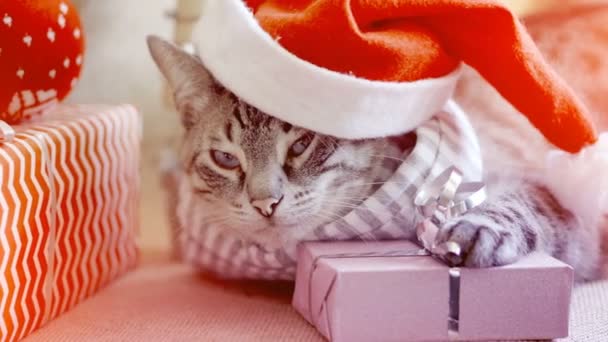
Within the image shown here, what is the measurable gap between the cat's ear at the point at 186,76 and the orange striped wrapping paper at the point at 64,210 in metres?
0.14

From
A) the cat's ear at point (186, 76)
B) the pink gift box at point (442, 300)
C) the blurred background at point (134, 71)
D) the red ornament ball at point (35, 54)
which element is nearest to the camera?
the pink gift box at point (442, 300)

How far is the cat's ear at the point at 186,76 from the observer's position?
1170 millimetres

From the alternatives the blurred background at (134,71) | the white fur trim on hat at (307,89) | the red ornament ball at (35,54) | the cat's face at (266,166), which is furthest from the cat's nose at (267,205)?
the blurred background at (134,71)

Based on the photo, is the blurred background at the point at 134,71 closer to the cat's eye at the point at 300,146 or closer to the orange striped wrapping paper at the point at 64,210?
the orange striped wrapping paper at the point at 64,210

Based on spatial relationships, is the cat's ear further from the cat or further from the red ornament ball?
the red ornament ball

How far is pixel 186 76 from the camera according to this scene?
1.18m

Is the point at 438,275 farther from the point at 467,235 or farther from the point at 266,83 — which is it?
the point at 266,83

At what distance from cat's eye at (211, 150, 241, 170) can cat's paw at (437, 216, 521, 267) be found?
1.07ft

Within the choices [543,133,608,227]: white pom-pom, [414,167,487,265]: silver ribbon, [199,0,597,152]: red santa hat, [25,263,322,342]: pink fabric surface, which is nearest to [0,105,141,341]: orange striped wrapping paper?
[25,263,322,342]: pink fabric surface

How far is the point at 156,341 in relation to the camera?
1.03 meters

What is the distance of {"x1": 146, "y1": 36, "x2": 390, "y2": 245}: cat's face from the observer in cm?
108

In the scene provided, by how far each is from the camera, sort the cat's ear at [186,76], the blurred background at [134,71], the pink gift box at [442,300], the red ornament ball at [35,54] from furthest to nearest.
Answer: the blurred background at [134,71] < the cat's ear at [186,76] < the red ornament ball at [35,54] < the pink gift box at [442,300]

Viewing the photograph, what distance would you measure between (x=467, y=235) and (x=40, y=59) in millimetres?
628

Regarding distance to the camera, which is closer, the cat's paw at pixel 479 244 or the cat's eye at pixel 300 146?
the cat's paw at pixel 479 244
